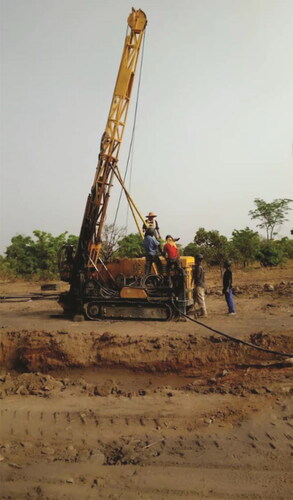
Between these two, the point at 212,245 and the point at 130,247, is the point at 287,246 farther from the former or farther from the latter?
the point at 130,247

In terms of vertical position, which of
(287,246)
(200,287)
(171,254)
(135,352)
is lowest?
(135,352)

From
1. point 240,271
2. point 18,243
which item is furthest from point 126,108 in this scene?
point 18,243

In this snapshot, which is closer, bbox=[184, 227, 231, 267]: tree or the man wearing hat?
the man wearing hat

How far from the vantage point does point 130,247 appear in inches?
1085

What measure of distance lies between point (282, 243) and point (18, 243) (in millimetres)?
22358

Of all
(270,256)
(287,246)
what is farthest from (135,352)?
(287,246)

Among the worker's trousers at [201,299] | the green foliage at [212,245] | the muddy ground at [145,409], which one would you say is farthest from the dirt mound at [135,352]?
the green foliage at [212,245]

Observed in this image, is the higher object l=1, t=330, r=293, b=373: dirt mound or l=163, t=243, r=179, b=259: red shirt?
l=163, t=243, r=179, b=259: red shirt

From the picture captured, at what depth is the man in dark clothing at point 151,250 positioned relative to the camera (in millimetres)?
9698

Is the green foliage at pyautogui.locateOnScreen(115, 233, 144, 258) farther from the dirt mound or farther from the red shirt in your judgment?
the dirt mound

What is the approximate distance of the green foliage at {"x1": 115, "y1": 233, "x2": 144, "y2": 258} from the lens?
1040 inches

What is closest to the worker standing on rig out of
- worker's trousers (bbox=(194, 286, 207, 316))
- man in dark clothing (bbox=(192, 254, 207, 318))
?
man in dark clothing (bbox=(192, 254, 207, 318))

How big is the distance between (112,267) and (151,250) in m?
1.53

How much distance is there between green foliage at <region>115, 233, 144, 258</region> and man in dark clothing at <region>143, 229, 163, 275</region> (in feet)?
51.8
